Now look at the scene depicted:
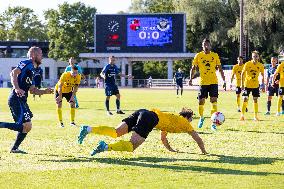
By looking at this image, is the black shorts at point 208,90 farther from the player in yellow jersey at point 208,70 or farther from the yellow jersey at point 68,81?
the yellow jersey at point 68,81

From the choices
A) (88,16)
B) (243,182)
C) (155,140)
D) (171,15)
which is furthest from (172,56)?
(243,182)

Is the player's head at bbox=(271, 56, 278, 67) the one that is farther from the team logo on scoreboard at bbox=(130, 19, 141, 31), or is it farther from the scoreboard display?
the team logo on scoreboard at bbox=(130, 19, 141, 31)

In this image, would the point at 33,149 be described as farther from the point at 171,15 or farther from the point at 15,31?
the point at 15,31

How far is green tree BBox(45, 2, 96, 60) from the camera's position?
3713 inches

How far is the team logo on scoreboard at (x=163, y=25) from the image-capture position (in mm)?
69312

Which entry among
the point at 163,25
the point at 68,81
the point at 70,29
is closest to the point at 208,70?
the point at 68,81

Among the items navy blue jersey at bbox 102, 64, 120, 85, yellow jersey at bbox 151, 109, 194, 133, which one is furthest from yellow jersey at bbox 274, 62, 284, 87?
yellow jersey at bbox 151, 109, 194, 133

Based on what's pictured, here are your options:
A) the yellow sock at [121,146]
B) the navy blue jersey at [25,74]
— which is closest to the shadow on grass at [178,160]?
the yellow sock at [121,146]

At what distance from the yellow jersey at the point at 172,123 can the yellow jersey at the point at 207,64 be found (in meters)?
6.22

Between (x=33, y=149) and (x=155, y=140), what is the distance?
2.81 metres

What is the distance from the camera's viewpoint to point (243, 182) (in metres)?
8.42

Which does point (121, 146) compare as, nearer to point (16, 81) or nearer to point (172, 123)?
point (172, 123)

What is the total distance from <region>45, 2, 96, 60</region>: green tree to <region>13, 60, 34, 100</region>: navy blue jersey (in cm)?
8316

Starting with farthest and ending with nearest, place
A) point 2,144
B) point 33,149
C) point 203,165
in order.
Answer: point 2,144
point 33,149
point 203,165
